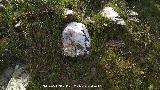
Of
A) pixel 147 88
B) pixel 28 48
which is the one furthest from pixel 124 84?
pixel 28 48

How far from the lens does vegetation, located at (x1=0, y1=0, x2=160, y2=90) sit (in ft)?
29.8

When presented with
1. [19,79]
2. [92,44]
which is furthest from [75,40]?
[19,79]

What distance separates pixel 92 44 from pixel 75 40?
54cm

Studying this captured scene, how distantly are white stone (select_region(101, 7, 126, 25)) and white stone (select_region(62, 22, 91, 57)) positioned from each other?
3.31 feet

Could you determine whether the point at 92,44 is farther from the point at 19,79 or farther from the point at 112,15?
the point at 19,79

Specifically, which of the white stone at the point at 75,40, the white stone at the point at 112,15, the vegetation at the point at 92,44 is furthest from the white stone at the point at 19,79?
the white stone at the point at 112,15

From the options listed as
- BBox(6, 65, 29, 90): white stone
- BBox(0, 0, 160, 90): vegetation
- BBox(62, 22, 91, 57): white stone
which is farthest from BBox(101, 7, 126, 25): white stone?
BBox(6, 65, 29, 90): white stone

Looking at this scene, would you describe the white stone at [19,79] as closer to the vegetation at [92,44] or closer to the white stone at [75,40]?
the vegetation at [92,44]

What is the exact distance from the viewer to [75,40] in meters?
9.52

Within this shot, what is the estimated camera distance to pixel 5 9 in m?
10.3

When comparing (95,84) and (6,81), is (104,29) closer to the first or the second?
(95,84)

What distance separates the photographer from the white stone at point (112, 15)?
10180 millimetres

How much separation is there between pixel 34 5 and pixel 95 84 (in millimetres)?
3263

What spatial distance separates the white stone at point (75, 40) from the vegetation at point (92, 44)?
0.63ft
